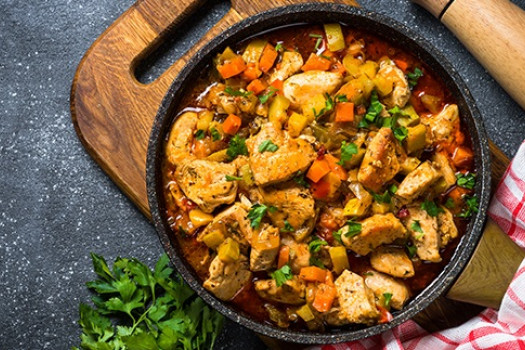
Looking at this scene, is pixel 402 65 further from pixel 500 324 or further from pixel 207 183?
pixel 500 324

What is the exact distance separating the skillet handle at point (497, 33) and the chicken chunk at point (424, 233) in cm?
117

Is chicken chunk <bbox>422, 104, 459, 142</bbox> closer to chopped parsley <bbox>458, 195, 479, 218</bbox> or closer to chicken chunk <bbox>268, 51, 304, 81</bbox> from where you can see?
chopped parsley <bbox>458, 195, 479, 218</bbox>

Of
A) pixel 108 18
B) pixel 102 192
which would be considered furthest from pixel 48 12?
pixel 102 192

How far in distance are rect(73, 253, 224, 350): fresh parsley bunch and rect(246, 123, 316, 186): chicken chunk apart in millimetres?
1142

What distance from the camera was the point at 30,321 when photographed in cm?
479

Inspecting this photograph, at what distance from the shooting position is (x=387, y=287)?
388cm

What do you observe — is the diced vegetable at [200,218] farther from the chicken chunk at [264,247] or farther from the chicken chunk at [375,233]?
the chicken chunk at [375,233]

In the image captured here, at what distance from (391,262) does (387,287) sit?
147 millimetres

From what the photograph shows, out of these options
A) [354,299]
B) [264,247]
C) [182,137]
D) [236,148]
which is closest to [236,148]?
[236,148]

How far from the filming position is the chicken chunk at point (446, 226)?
3.86 m

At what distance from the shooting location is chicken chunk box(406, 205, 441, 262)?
12.4ft

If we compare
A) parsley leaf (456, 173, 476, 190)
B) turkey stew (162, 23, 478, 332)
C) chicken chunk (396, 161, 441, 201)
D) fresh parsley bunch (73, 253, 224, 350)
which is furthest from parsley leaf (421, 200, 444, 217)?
fresh parsley bunch (73, 253, 224, 350)

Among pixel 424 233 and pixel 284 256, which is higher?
pixel 424 233

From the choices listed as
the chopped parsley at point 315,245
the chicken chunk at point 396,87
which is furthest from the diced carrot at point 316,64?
the chopped parsley at point 315,245
